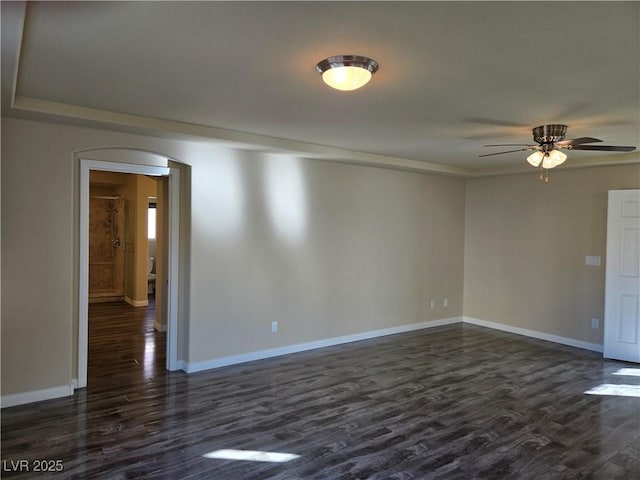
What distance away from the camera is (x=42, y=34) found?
6.88ft

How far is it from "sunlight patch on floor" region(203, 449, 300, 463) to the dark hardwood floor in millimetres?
47

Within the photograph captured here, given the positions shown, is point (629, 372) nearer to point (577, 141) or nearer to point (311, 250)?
point (577, 141)

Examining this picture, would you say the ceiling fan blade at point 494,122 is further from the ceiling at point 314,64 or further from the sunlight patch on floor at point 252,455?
the sunlight patch on floor at point 252,455

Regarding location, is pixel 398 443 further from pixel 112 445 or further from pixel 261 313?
pixel 261 313

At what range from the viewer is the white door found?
4.99m

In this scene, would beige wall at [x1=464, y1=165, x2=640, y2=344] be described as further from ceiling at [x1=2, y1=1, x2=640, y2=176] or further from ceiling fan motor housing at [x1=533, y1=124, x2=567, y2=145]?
ceiling fan motor housing at [x1=533, y1=124, x2=567, y2=145]

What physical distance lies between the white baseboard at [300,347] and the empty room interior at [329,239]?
31mm

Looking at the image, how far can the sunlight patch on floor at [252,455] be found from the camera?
9.11ft

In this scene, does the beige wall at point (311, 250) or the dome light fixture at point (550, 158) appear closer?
the dome light fixture at point (550, 158)

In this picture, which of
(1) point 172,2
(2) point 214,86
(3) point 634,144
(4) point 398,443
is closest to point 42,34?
(1) point 172,2

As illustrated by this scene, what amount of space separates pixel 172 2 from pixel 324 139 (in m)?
2.84

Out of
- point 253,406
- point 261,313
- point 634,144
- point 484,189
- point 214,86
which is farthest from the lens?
point 484,189

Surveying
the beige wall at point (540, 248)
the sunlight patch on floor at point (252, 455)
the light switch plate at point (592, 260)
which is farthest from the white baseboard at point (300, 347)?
the light switch plate at point (592, 260)

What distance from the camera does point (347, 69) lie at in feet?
7.59
